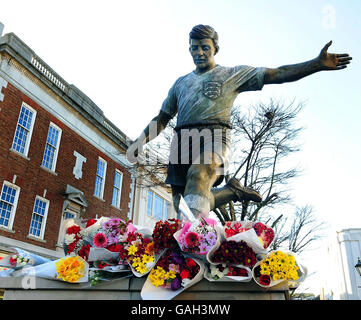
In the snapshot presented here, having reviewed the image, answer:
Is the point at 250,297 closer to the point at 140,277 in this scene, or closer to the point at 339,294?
the point at 140,277

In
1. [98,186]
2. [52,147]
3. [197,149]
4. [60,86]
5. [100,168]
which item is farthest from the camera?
[100,168]

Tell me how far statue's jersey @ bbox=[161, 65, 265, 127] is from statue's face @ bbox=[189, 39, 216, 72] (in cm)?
9

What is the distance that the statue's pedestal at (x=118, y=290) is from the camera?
240 centimetres

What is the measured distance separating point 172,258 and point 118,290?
0.49m

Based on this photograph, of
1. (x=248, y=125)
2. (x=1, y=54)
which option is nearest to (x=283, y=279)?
(x=248, y=125)

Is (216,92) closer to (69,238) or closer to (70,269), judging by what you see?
(69,238)

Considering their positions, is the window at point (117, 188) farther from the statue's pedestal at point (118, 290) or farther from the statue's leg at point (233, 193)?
the statue's pedestal at point (118, 290)

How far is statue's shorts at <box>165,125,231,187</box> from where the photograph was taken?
12.2 ft

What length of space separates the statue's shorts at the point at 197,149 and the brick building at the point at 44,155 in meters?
12.7

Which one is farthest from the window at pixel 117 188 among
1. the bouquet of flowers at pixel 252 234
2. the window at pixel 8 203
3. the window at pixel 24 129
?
the bouquet of flowers at pixel 252 234

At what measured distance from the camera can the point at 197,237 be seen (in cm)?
247

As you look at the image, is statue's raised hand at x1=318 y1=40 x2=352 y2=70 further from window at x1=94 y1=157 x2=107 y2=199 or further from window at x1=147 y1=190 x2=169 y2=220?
window at x1=147 y1=190 x2=169 y2=220

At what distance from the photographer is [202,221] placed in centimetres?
259

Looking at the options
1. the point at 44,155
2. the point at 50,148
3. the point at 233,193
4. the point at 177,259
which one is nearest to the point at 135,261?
the point at 177,259
